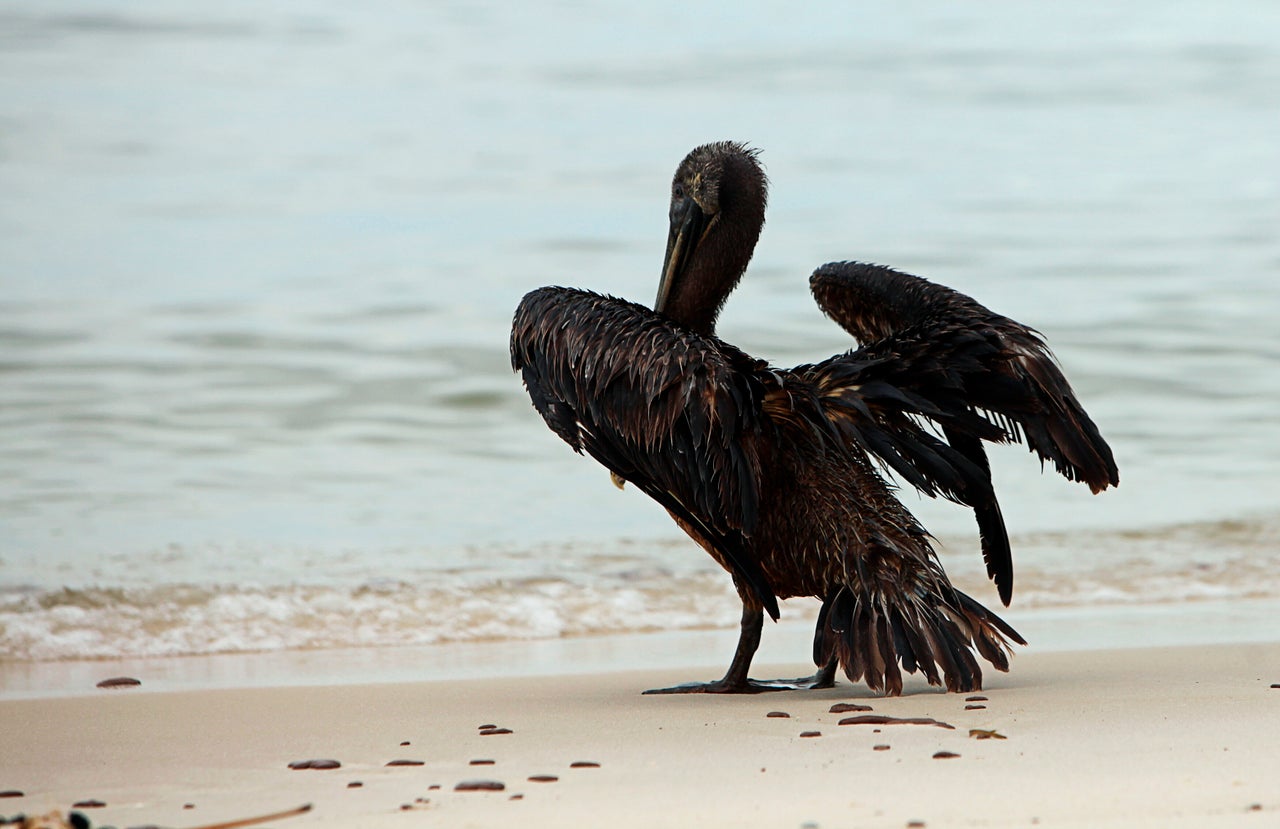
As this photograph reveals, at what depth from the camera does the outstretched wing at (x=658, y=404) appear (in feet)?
13.0

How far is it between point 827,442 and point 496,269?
10.1 m

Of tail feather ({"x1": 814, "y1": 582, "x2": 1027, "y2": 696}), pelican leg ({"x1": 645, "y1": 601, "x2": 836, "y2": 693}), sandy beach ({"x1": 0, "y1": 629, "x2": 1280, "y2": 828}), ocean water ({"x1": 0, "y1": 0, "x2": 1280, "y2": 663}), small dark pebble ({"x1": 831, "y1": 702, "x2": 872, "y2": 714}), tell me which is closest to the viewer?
sandy beach ({"x1": 0, "y1": 629, "x2": 1280, "y2": 828})

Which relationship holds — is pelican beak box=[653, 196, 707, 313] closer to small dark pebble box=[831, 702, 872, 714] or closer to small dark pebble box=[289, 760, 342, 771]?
small dark pebble box=[831, 702, 872, 714]

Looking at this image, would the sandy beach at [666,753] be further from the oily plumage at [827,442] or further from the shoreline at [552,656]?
the shoreline at [552,656]

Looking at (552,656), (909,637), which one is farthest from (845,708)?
(552,656)

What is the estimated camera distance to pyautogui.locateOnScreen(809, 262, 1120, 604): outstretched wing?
13.5 feet

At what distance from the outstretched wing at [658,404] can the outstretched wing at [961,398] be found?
0.28 metres

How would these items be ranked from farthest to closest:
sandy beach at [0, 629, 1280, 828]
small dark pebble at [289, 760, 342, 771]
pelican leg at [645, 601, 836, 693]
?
1. pelican leg at [645, 601, 836, 693]
2. small dark pebble at [289, 760, 342, 771]
3. sandy beach at [0, 629, 1280, 828]

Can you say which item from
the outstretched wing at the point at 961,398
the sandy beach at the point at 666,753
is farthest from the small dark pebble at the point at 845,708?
the outstretched wing at the point at 961,398

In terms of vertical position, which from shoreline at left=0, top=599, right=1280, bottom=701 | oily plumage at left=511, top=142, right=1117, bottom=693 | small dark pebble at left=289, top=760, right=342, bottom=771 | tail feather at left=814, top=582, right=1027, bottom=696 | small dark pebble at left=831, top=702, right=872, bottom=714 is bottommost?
shoreline at left=0, top=599, right=1280, bottom=701

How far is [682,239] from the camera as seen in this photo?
482cm

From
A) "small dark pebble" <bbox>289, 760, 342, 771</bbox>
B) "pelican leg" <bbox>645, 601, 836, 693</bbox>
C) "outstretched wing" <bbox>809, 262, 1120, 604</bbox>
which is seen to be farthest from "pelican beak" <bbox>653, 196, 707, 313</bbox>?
"small dark pebble" <bbox>289, 760, 342, 771</bbox>

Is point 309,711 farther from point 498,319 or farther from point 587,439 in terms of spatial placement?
point 498,319

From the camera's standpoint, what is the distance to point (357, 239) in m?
15.3
